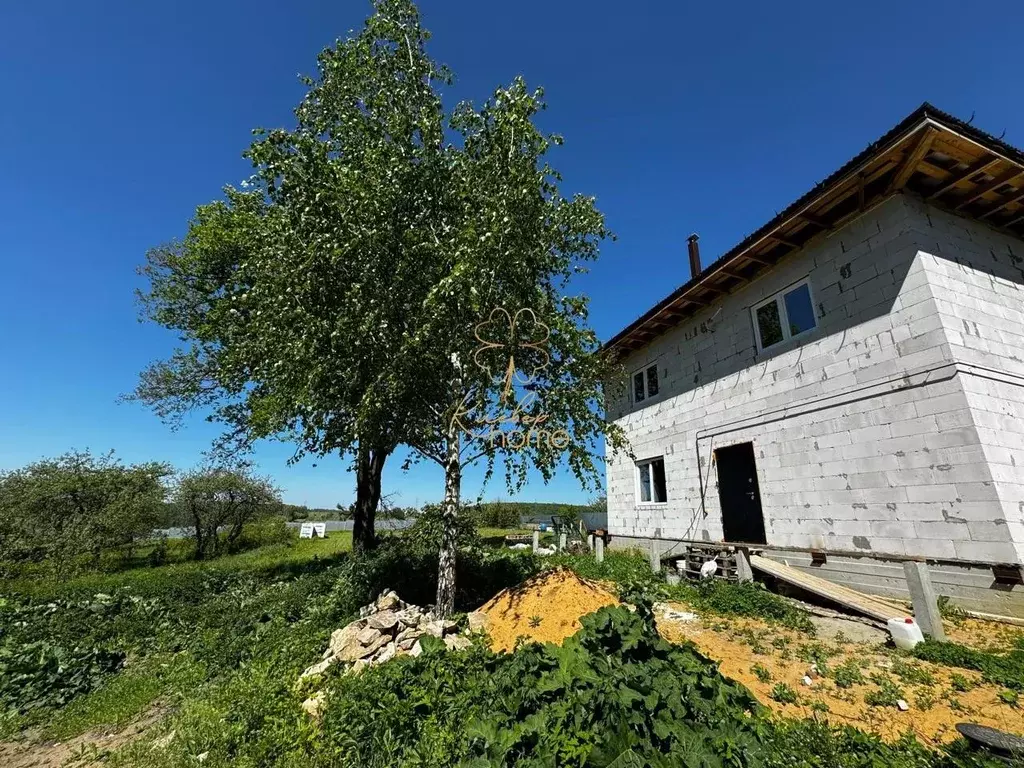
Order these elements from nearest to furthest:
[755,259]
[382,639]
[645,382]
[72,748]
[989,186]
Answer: [72,748] → [382,639] → [989,186] → [755,259] → [645,382]

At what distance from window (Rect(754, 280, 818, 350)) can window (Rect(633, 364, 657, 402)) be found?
4.43 meters

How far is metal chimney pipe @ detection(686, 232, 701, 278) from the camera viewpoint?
52.1ft

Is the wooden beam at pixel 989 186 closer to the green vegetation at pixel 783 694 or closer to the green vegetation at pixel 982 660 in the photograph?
the green vegetation at pixel 982 660

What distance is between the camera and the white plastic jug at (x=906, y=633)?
5.93 metres

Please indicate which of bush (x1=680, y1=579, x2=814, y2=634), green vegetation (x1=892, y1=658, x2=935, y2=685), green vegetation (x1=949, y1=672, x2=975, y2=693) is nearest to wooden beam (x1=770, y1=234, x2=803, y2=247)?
bush (x1=680, y1=579, x2=814, y2=634)

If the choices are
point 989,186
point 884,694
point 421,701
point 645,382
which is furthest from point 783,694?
point 645,382

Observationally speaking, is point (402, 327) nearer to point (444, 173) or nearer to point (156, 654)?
point (444, 173)

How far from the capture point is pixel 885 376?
8422 mm

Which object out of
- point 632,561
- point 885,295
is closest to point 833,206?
point 885,295

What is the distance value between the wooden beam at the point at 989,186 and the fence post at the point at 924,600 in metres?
7.34

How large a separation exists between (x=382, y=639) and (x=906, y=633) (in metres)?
7.31

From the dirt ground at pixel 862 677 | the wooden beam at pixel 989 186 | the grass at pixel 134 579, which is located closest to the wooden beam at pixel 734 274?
the wooden beam at pixel 989 186

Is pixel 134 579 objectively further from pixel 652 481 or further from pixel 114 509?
pixel 652 481

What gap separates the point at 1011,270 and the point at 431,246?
39.6 ft
